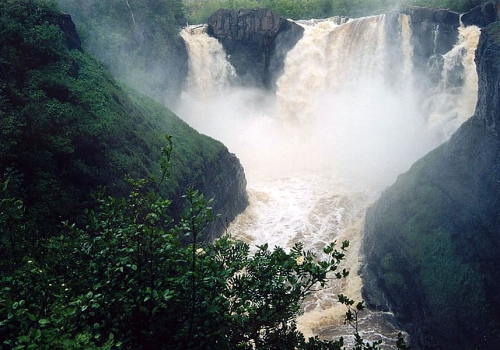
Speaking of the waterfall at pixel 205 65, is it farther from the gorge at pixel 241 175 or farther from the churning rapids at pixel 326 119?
the gorge at pixel 241 175

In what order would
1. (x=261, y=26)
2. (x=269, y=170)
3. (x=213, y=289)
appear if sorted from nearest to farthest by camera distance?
(x=213, y=289) < (x=269, y=170) < (x=261, y=26)

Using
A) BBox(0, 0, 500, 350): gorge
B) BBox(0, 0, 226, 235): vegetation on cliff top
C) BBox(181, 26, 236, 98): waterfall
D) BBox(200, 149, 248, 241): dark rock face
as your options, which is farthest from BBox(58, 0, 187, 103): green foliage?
BBox(200, 149, 248, 241): dark rock face

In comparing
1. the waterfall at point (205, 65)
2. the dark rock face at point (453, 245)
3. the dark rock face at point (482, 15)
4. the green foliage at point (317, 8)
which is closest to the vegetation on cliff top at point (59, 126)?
the dark rock face at point (453, 245)

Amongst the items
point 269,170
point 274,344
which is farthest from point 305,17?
point 274,344

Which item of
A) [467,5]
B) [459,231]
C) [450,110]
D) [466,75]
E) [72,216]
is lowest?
[72,216]

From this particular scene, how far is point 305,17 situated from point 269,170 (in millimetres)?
30714

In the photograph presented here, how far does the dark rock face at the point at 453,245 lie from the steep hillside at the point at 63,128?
32.3 ft

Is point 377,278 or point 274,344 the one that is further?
point 377,278

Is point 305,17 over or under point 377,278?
over

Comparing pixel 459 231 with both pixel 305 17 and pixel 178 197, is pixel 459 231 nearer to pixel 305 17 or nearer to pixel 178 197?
pixel 178 197

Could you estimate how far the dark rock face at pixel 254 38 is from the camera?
39.7m

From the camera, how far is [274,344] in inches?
204

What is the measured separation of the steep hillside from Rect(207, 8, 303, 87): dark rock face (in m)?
22.3

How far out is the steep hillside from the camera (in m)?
11.7
